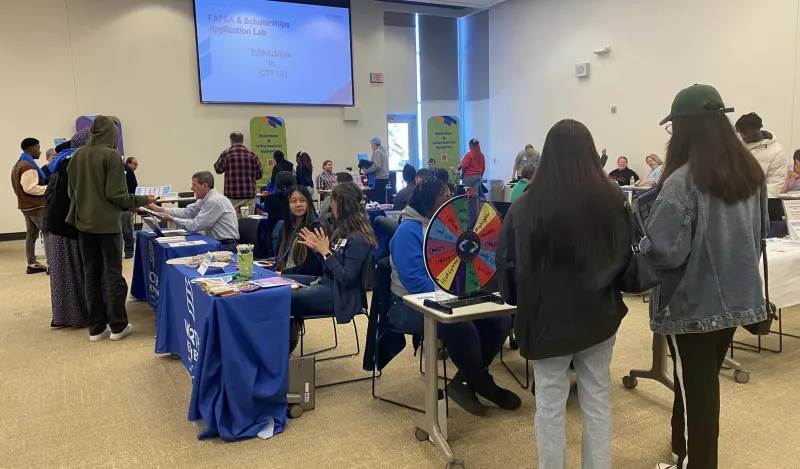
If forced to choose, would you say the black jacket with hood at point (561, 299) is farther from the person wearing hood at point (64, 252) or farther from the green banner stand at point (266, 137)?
the green banner stand at point (266, 137)

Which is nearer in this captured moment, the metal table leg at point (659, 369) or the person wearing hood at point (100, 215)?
the metal table leg at point (659, 369)

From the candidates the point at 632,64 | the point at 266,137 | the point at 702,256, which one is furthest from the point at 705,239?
the point at 266,137

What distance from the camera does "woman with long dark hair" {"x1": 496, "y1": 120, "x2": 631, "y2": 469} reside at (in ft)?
5.54

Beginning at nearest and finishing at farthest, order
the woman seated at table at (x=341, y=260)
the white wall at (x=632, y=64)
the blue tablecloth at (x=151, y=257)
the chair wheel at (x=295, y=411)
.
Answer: the chair wheel at (x=295, y=411) < the woman seated at table at (x=341, y=260) < the blue tablecloth at (x=151, y=257) < the white wall at (x=632, y=64)

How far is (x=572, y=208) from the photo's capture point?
169 centimetres

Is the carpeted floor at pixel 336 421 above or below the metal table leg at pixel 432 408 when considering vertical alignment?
below

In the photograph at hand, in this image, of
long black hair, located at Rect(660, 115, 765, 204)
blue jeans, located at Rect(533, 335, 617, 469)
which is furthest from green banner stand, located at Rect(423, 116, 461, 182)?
blue jeans, located at Rect(533, 335, 617, 469)

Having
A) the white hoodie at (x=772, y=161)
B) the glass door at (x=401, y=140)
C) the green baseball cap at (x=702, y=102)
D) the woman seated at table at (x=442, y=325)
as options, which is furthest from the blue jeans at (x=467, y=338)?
the glass door at (x=401, y=140)

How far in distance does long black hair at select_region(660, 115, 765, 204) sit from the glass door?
11.3 meters

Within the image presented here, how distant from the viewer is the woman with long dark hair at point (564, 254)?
169cm

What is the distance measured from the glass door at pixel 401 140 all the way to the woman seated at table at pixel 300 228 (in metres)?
9.56

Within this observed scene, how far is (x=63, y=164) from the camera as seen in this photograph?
13.6 ft

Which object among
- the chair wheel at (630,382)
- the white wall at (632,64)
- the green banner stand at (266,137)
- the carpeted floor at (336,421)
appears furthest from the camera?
the green banner stand at (266,137)

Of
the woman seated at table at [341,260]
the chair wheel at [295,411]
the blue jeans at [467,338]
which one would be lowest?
the chair wheel at [295,411]
